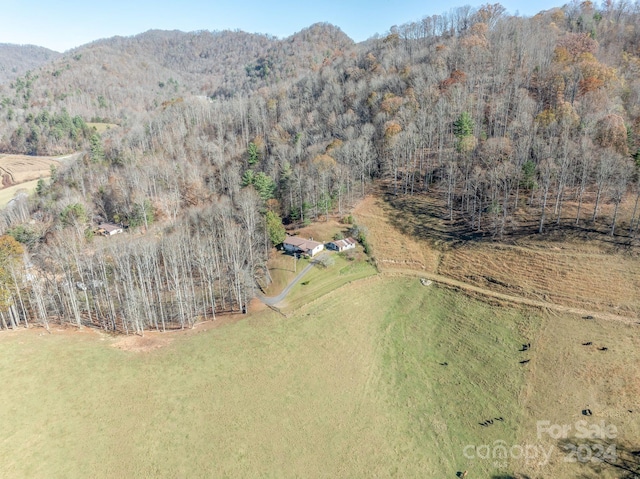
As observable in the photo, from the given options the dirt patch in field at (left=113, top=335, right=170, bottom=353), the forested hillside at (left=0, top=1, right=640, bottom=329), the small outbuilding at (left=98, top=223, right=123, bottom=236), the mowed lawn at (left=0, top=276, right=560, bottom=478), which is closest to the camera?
the mowed lawn at (left=0, top=276, right=560, bottom=478)

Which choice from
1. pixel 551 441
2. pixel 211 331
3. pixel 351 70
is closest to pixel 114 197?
pixel 211 331

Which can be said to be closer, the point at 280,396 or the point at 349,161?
the point at 280,396

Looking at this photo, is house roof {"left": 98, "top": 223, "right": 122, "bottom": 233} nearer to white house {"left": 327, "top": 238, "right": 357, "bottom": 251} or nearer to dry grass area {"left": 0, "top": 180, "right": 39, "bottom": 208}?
dry grass area {"left": 0, "top": 180, "right": 39, "bottom": 208}

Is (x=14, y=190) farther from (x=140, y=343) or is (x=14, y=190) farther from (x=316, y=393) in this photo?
(x=316, y=393)

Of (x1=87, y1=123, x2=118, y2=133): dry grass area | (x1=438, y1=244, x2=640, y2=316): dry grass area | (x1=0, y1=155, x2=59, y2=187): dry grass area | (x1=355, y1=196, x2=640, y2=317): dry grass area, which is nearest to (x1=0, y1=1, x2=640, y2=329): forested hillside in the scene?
(x1=355, y1=196, x2=640, y2=317): dry grass area

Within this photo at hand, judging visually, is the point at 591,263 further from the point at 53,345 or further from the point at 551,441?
the point at 53,345

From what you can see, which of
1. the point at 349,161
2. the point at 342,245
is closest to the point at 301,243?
the point at 342,245

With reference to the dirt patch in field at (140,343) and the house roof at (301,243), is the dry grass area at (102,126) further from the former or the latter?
the dirt patch in field at (140,343)

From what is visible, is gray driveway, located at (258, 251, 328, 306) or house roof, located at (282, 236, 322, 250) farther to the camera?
house roof, located at (282, 236, 322, 250)
